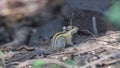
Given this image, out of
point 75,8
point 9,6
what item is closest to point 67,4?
point 75,8

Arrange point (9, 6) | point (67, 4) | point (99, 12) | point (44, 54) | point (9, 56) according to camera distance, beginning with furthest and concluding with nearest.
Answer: point (9, 6) < point (67, 4) < point (99, 12) < point (9, 56) < point (44, 54)

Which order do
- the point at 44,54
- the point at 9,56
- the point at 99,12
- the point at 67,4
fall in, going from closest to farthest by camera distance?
the point at 44,54 < the point at 9,56 < the point at 99,12 < the point at 67,4

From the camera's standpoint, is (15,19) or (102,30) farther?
(15,19)

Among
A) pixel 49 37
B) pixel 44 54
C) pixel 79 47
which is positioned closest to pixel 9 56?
pixel 44 54

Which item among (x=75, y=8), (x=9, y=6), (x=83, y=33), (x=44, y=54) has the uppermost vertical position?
(x=9, y=6)

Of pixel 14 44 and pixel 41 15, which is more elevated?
pixel 41 15

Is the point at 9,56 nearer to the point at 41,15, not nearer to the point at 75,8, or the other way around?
the point at 75,8

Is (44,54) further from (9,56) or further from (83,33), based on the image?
(83,33)

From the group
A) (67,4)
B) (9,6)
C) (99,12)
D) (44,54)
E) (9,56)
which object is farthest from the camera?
(9,6)

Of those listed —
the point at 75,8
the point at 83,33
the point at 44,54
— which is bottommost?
the point at 44,54
